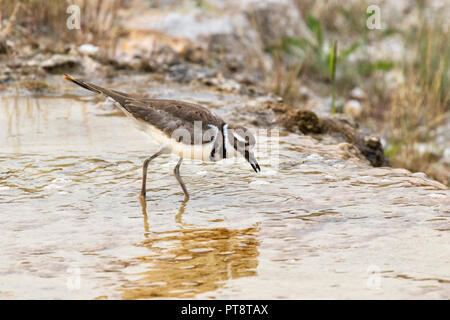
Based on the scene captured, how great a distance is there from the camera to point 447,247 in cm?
389

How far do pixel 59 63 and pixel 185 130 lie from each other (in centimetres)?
407

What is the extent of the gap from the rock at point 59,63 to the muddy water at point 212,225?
222cm

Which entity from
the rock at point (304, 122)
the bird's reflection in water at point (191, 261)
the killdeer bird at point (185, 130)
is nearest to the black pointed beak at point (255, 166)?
the killdeer bird at point (185, 130)

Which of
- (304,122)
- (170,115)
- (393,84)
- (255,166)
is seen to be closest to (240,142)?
(255,166)

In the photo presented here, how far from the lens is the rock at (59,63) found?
8570 mm

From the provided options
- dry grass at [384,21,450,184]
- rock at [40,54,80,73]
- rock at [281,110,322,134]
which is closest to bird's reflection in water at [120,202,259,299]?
rock at [281,110,322,134]

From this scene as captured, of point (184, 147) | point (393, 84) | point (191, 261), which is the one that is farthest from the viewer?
point (393, 84)

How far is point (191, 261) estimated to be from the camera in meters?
3.75

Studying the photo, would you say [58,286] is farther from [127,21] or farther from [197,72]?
[127,21]

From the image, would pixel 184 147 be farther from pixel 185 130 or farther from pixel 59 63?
pixel 59 63

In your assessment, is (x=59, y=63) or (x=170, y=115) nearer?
(x=170, y=115)

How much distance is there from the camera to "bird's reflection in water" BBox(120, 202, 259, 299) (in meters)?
3.37

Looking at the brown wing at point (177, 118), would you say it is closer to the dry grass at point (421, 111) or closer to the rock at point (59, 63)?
the dry grass at point (421, 111)

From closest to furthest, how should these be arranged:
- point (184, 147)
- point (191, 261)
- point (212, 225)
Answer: point (191, 261) < point (212, 225) < point (184, 147)
